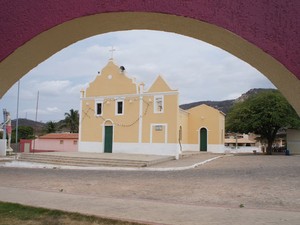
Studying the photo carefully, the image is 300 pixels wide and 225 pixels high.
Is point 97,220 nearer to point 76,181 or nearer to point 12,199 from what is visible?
point 12,199

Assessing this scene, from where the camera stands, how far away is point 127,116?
85.8 ft

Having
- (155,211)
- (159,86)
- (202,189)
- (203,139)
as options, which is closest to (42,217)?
(155,211)

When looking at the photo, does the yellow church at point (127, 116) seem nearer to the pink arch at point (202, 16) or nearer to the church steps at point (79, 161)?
the church steps at point (79, 161)

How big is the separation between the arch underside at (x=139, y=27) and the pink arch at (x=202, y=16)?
4 cm

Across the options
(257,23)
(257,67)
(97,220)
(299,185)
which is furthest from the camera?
(299,185)

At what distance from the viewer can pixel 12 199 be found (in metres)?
9.00

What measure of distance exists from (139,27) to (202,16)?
1.90 feet

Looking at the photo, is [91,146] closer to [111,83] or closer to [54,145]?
[111,83]

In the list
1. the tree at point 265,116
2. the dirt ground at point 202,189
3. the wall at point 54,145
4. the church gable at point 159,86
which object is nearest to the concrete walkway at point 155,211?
the dirt ground at point 202,189

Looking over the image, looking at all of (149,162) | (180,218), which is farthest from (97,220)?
(149,162)

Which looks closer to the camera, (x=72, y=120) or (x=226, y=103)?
(x=72, y=120)

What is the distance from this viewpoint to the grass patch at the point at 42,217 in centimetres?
633

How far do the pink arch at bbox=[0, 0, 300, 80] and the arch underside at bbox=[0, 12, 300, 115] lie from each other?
0.13ft

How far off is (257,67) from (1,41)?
71.5 inches
